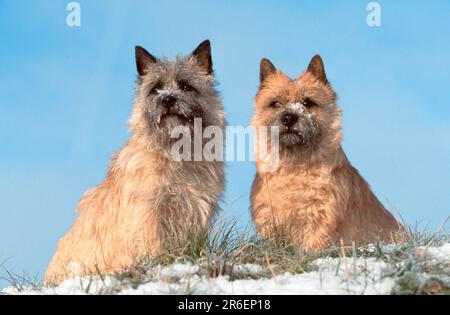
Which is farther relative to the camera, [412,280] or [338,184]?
[338,184]

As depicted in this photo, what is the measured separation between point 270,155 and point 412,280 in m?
3.64

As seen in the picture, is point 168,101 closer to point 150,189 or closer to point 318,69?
point 150,189

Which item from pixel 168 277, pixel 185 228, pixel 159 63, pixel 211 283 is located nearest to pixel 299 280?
pixel 211 283

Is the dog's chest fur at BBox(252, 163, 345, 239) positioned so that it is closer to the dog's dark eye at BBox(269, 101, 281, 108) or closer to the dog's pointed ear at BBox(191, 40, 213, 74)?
the dog's dark eye at BBox(269, 101, 281, 108)

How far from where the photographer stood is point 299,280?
5.17 m

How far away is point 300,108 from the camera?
27.7 feet

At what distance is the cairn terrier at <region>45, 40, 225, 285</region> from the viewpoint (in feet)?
24.1

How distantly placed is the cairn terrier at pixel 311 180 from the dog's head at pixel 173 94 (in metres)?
0.93

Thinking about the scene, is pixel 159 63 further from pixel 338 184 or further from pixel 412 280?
pixel 412 280

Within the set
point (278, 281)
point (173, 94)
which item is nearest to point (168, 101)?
point (173, 94)

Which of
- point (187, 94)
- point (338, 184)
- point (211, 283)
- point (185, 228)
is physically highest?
point (187, 94)

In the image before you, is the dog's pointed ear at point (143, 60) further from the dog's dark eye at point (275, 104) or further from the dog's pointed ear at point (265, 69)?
the dog's dark eye at point (275, 104)

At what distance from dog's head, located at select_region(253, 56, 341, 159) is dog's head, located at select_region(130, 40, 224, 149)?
85 centimetres

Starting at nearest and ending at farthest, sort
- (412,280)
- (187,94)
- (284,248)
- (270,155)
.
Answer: (412,280)
(284,248)
(187,94)
(270,155)
